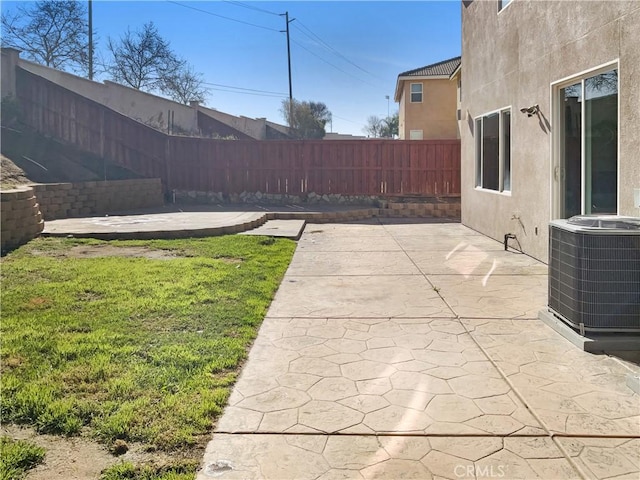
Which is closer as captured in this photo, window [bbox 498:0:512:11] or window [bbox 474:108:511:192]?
window [bbox 498:0:512:11]

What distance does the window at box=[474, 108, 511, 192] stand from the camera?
31.0ft

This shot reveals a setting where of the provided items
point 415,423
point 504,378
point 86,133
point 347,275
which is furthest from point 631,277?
point 86,133

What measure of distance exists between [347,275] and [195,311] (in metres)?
2.58

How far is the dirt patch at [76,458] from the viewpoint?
2488 millimetres

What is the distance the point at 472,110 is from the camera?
11438 millimetres

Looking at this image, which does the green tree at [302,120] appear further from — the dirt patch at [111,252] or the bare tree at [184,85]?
the dirt patch at [111,252]

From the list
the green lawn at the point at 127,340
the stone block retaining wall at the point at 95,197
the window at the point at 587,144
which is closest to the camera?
the green lawn at the point at 127,340

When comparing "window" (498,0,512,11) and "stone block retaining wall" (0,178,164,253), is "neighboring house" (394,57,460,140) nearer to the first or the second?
"stone block retaining wall" (0,178,164,253)

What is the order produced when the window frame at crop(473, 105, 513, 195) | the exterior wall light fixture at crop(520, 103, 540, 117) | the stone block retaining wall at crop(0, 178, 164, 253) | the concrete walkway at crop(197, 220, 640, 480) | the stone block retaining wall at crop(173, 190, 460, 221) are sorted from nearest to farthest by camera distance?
the concrete walkway at crop(197, 220, 640, 480)
the exterior wall light fixture at crop(520, 103, 540, 117)
the stone block retaining wall at crop(0, 178, 164, 253)
the window frame at crop(473, 105, 513, 195)
the stone block retaining wall at crop(173, 190, 460, 221)

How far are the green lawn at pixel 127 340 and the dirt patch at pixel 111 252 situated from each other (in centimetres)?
21

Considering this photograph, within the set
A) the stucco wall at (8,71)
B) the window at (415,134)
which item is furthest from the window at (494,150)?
the window at (415,134)

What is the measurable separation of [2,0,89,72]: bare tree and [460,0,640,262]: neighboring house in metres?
23.0

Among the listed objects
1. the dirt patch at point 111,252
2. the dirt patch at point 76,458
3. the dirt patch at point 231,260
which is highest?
the dirt patch at point 111,252

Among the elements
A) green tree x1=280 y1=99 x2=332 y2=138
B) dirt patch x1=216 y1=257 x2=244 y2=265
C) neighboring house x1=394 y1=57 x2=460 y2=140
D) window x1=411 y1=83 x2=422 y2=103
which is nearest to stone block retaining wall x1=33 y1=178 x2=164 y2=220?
dirt patch x1=216 y1=257 x2=244 y2=265
